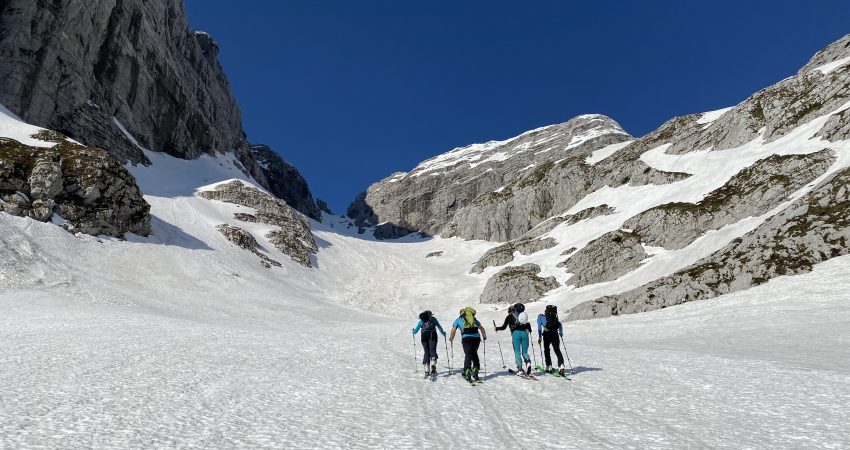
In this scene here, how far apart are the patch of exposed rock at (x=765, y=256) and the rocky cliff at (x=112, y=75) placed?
354 feet

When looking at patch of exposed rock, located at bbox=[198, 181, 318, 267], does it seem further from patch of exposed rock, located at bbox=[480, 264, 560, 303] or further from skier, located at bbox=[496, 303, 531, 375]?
skier, located at bbox=[496, 303, 531, 375]

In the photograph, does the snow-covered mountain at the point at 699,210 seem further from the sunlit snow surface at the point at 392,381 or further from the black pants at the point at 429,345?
the black pants at the point at 429,345

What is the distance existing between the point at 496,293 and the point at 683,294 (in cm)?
3221

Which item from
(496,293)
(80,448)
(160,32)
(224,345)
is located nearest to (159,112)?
(160,32)

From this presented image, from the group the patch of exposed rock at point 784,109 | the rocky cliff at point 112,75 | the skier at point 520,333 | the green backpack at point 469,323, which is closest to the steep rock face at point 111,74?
the rocky cliff at point 112,75

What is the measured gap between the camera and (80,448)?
21.5 ft

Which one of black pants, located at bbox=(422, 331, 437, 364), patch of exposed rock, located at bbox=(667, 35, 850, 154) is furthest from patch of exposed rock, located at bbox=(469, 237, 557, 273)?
black pants, located at bbox=(422, 331, 437, 364)

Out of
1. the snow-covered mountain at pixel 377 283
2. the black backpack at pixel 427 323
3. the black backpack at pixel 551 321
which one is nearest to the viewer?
the snow-covered mountain at pixel 377 283

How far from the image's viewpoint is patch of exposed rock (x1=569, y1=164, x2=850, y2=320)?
3697 centimetres

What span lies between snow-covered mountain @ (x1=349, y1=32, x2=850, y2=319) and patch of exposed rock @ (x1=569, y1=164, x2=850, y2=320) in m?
0.11

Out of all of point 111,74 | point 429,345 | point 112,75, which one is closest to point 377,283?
point 429,345

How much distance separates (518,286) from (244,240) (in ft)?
158

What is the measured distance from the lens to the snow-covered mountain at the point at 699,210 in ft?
133

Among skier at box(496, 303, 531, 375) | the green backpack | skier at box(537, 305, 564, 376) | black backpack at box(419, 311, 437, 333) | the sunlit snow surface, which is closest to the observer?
the sunlit snow surface
